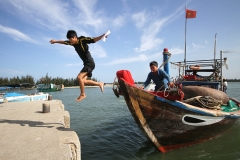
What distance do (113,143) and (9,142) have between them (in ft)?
12.7

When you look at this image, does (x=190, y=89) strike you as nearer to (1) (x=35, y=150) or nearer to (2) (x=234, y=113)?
(2) (x=234, y=113)

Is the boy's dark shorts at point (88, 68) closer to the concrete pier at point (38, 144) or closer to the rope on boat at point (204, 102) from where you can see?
the concrete pier at point (38, 144)

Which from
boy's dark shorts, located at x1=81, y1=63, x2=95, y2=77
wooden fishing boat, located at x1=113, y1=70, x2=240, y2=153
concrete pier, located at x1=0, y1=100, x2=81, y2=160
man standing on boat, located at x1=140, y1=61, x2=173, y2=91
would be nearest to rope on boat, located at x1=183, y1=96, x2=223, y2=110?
wooden fishing boat, located at x1=113, y1=70, x2=240, y2=153

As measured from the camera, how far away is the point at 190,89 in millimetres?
6184

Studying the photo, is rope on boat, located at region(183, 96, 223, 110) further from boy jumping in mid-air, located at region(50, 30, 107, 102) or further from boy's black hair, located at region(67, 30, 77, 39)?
boy's black hair, located at region(67, 30, 77, 39)

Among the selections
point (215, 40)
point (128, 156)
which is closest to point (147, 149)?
point (128, 156)

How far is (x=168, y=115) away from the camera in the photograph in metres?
4.80

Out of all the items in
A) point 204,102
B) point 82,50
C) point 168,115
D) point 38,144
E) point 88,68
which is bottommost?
point 38,144

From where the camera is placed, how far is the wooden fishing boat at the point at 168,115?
4547mm

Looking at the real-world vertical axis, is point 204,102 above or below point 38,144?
above

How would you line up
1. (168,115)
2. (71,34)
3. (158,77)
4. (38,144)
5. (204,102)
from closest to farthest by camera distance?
(38,144)
(71,34)
(168,115)
(204,102)
(158,77)

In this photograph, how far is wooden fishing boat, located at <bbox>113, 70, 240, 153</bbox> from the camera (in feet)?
14.9

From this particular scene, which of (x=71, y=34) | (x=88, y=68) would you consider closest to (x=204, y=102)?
(x=88, y=68)

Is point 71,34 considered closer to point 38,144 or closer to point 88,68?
point 88,68
